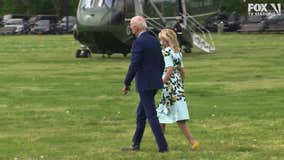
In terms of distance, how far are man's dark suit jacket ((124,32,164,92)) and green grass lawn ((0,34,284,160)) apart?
3.28 ft

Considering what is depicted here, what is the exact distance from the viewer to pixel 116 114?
1571cm

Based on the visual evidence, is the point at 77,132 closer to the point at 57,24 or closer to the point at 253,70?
the point at 253,70

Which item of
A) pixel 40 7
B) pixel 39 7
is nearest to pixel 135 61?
pixel 39 7

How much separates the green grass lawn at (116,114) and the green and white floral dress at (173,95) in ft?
1.63

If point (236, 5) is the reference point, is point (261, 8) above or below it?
above

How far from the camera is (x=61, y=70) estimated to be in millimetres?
27734

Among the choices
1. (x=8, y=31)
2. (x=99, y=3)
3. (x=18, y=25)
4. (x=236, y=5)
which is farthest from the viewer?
(x=236, y=5)

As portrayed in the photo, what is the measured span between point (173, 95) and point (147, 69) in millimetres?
681

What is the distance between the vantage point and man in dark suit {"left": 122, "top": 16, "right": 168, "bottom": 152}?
11.0 m

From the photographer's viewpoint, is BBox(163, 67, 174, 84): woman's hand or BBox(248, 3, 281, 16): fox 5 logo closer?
BBox(163, 67, 174, 84): woman's hand

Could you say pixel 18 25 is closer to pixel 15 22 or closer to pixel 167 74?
pixel 15 22

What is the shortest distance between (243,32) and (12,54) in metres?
32.3

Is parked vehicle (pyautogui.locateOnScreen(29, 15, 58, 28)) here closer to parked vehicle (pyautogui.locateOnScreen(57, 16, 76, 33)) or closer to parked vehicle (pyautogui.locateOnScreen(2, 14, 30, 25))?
parked vehicle (pyautogui.locateOnScreen(57, 16, 76, 33))

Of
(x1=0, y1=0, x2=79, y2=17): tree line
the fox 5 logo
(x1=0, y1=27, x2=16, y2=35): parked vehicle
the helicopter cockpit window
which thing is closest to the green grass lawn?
the helicopter cockpit window
